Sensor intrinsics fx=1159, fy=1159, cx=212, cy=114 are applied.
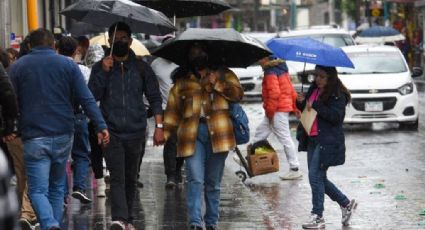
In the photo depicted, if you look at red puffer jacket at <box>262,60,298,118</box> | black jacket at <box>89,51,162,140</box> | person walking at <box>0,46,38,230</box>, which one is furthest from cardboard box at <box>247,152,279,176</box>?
black jacket at <box>89,51,162,140</box>

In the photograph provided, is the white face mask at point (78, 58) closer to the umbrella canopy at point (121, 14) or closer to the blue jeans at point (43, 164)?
the umbrella canopy at point (121, 14)

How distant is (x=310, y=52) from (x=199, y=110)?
1576 mm

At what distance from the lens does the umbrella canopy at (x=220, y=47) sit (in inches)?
395

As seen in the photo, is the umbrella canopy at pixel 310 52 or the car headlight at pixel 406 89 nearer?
the umbrella canopy at pixel 310 52

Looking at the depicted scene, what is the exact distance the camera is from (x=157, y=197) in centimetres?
1309

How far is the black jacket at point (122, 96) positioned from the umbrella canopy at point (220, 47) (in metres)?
0.38

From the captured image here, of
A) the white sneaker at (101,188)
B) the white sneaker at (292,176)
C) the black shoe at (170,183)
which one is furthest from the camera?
the white sneaker at (292,176)

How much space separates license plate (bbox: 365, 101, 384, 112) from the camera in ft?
69.0

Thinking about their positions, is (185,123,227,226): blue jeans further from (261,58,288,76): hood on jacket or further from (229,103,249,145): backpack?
(261,58,288,76): hood on jacket

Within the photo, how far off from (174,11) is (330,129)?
4.31 m

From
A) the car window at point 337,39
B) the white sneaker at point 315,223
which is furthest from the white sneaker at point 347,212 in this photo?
the car window at point 337,39

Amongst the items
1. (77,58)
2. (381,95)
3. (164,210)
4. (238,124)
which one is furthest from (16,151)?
(381,95)

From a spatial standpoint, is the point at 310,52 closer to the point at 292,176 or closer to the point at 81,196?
the point at 81,196

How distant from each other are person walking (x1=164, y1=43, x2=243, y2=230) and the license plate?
36.7ft
